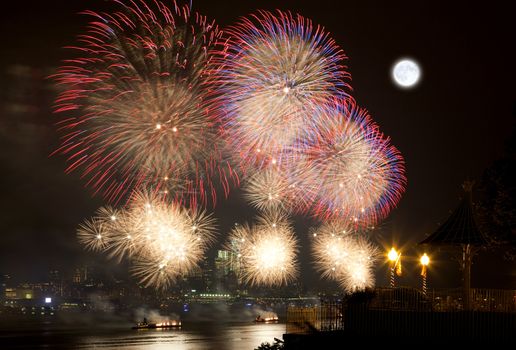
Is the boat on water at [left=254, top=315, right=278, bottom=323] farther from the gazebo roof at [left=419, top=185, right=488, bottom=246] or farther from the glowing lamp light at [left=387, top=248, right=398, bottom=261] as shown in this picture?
the gazebo roof at [left=419, top=185, right=488, bottom=246]

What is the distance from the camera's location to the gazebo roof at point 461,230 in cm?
2828

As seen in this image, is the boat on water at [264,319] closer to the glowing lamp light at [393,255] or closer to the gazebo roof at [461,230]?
the glowing lamp light at [393,255]

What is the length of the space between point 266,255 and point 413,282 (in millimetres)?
15154

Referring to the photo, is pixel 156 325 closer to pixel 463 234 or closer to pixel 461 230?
pixel 461 230

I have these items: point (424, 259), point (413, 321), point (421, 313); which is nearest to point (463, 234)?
point (424, 259)

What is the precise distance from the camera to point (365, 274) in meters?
55.7

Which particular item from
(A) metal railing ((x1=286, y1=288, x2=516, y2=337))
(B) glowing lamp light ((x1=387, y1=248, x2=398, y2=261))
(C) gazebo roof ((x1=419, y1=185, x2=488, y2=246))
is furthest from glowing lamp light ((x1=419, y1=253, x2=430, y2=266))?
(A) metal railing ((x1=286, y1=288, x2=516, y2=337))

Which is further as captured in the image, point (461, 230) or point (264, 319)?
point (264, 319)

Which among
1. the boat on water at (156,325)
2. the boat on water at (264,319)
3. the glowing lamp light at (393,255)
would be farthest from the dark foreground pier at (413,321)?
the boat on water at (264,319)

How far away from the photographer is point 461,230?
28.6 meters

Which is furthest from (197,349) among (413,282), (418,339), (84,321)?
(84,321)

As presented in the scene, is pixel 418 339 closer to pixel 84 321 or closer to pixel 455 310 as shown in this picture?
pixel 455 310

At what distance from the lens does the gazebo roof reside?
92.8 ft

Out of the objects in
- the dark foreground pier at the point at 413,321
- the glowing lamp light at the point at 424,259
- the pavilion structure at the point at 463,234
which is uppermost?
the pavilion structure at the point at 463,234
